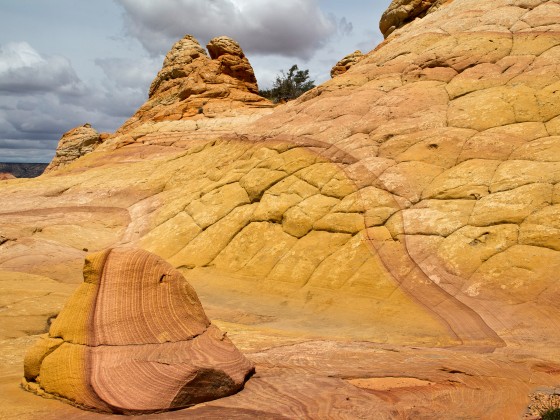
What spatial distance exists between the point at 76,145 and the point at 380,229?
28383 mm

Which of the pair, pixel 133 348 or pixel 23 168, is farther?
pixel 23 168

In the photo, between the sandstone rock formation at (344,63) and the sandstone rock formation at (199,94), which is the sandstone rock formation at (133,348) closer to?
the sandstone rock formation at (199,94)

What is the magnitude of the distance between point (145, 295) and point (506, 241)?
6.18 m

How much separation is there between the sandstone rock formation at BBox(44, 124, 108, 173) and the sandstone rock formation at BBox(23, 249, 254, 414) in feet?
98.7

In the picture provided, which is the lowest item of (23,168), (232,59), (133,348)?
(23,168)

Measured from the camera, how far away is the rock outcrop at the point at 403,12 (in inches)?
974

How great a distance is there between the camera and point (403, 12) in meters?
25.6

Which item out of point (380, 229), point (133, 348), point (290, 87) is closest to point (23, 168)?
point (290, 87)

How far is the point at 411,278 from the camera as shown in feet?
28.7

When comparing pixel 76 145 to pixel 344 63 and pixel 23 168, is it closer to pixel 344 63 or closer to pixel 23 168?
pixel 344 63

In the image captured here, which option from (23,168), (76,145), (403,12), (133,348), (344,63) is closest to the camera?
(133,348)

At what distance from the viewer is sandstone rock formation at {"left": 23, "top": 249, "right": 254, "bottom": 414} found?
14.5ft

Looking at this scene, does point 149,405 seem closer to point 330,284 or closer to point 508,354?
point 508,354

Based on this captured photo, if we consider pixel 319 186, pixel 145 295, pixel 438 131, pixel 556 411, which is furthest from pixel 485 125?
pixel 145 295
